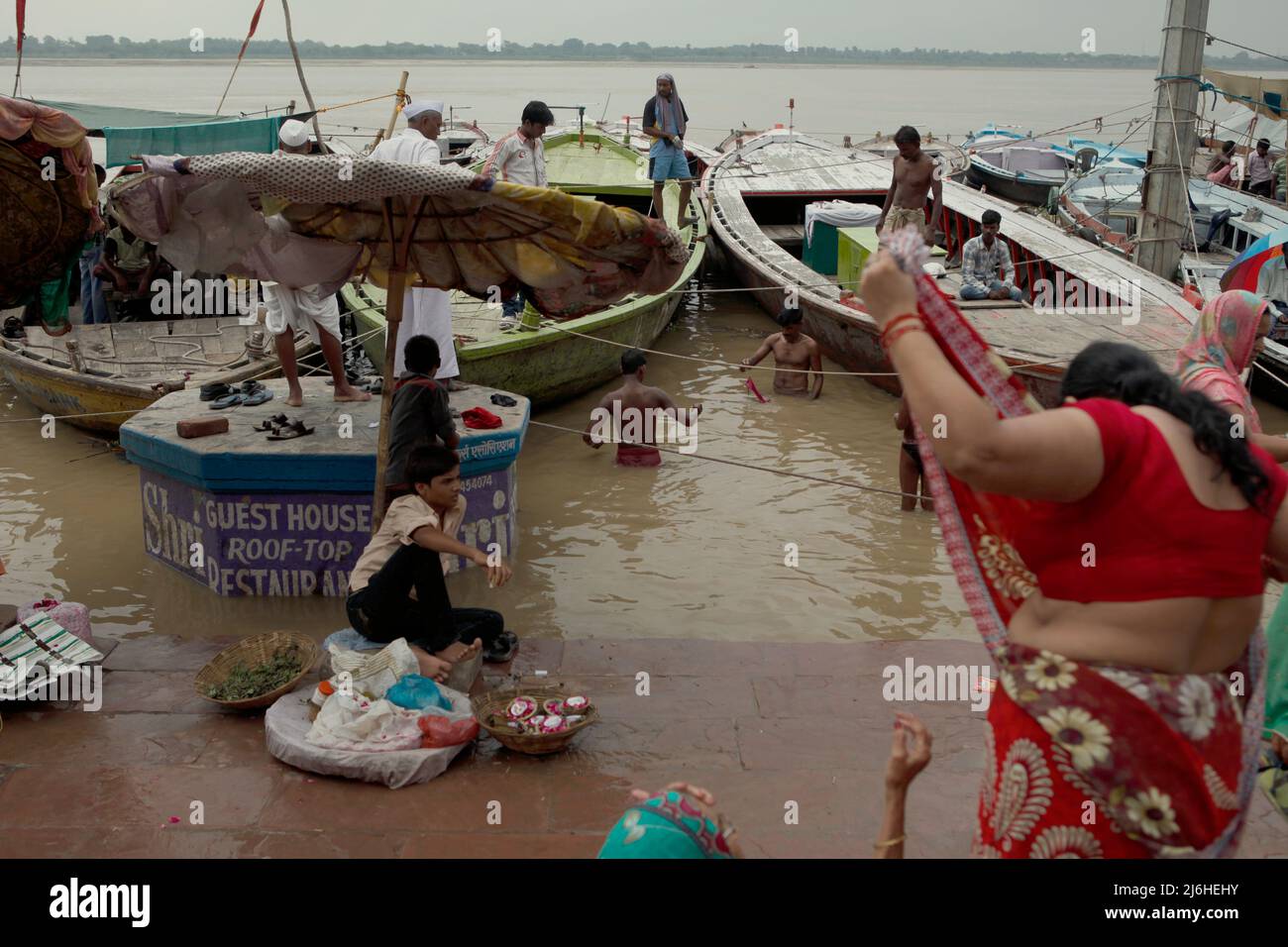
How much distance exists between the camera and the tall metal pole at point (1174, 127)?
10.0m

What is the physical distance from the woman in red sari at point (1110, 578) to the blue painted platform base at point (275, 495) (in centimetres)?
419

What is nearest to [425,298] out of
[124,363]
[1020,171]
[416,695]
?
[124,363]

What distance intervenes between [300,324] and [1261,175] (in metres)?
16.1

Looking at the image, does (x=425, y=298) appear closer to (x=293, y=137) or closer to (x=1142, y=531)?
(x=293, y=137)

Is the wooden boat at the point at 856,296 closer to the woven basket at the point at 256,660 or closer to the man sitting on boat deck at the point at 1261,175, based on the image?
the woven basket at the point at 256,660

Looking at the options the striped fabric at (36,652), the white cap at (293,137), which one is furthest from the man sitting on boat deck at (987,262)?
the striped fabric at (36,652)

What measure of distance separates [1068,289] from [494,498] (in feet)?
22.3

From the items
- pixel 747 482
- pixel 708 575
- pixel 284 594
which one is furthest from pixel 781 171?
pixel 284 594

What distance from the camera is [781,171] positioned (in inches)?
639

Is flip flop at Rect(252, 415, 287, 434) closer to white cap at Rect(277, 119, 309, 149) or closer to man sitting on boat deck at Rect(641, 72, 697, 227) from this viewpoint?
white cap at Rect(277, 119, 309, 149)

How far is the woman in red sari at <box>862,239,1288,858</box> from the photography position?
1.93 m

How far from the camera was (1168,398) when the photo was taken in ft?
6.73

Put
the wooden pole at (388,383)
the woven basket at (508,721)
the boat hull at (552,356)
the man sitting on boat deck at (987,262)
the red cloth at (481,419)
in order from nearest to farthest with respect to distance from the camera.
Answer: the woven basket at (508,721) < the wooden pole at (388,383) < the red cloth at (481,419) < the boat hull at (552,356) < the man sitting on boat deck at (987,262)

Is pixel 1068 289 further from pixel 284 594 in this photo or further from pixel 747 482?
pixel 284 594
